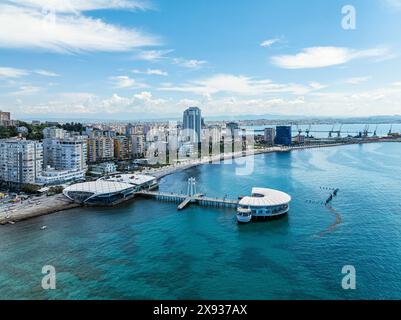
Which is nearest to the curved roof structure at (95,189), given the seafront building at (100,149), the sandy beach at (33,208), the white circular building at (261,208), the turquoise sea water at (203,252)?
the sandy beach at (33,208)

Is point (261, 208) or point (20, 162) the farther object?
point (20, 162)

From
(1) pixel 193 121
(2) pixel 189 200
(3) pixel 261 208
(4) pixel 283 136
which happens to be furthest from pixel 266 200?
(4) pixel 283 136

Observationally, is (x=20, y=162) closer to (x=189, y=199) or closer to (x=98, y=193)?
(x=98, y=193)

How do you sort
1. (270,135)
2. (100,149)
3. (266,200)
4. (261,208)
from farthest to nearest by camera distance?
(270,135), (100,149), (266,200), (261,208)

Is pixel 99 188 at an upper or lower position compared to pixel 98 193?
upper
